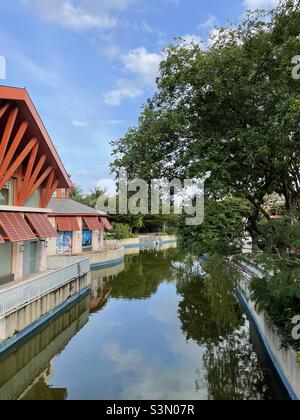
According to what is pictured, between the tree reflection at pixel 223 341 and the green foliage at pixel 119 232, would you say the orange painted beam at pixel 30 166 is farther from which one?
the green foliage at pixel 119 232

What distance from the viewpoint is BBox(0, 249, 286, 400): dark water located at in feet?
27.0

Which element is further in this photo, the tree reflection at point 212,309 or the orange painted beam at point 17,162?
the orange painted beam at point 17,162

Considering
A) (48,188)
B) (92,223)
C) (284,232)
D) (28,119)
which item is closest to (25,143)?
(28,119)

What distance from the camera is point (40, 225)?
15.1 m

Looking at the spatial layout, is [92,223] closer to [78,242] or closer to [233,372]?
[78,242]

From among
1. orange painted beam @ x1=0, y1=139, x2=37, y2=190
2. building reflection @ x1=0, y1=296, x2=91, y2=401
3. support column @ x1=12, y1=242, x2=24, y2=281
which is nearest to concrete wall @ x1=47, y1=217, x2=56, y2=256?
support column @ x1=12, y1=242, x2=24, y2=281

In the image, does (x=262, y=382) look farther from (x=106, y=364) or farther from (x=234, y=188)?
(x=234, y=188)

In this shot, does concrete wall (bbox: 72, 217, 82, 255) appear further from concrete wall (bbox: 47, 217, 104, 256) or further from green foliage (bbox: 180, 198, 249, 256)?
green foliage (bbox: 180, 198, 249, 256)

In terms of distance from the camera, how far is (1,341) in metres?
9.55

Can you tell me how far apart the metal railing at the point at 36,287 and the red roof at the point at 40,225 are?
1.70 metres

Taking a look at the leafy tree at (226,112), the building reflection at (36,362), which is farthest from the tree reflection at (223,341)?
the building reflection at (36,362)

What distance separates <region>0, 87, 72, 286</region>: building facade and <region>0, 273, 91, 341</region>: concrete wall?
76.4 inches

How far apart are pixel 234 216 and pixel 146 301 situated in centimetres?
755

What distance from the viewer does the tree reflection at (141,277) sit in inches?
779
